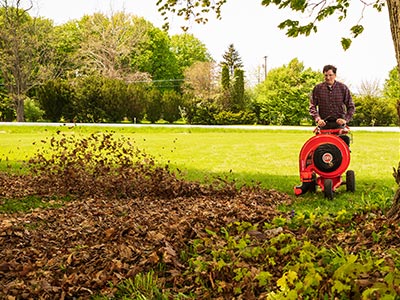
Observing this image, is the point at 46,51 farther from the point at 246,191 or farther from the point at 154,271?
the point at 154,271

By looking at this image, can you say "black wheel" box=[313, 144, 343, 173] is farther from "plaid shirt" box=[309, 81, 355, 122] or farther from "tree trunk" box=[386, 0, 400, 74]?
"tree trunk" box=[386, 0, 400, 74]

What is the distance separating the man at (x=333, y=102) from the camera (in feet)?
21.7

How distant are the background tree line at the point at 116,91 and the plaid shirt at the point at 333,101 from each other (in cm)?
2716

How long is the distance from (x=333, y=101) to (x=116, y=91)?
28.1 meters

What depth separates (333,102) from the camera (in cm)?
664

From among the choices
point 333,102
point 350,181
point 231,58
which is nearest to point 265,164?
point 350,181

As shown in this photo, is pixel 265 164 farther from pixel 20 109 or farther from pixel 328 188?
pixel 20 109

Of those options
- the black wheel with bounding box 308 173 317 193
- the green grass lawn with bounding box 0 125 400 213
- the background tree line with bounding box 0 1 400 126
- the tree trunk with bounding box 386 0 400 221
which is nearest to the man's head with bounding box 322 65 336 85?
the black wheel with bounding box 308 173 317 193

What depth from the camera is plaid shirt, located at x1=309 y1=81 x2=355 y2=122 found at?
6.63m

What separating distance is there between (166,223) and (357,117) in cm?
3137

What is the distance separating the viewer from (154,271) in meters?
3.38

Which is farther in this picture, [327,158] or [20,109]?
[20,109]

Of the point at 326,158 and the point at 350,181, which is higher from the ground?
the point at 326,158

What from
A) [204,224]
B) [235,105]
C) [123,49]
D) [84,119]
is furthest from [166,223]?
[123,49]
